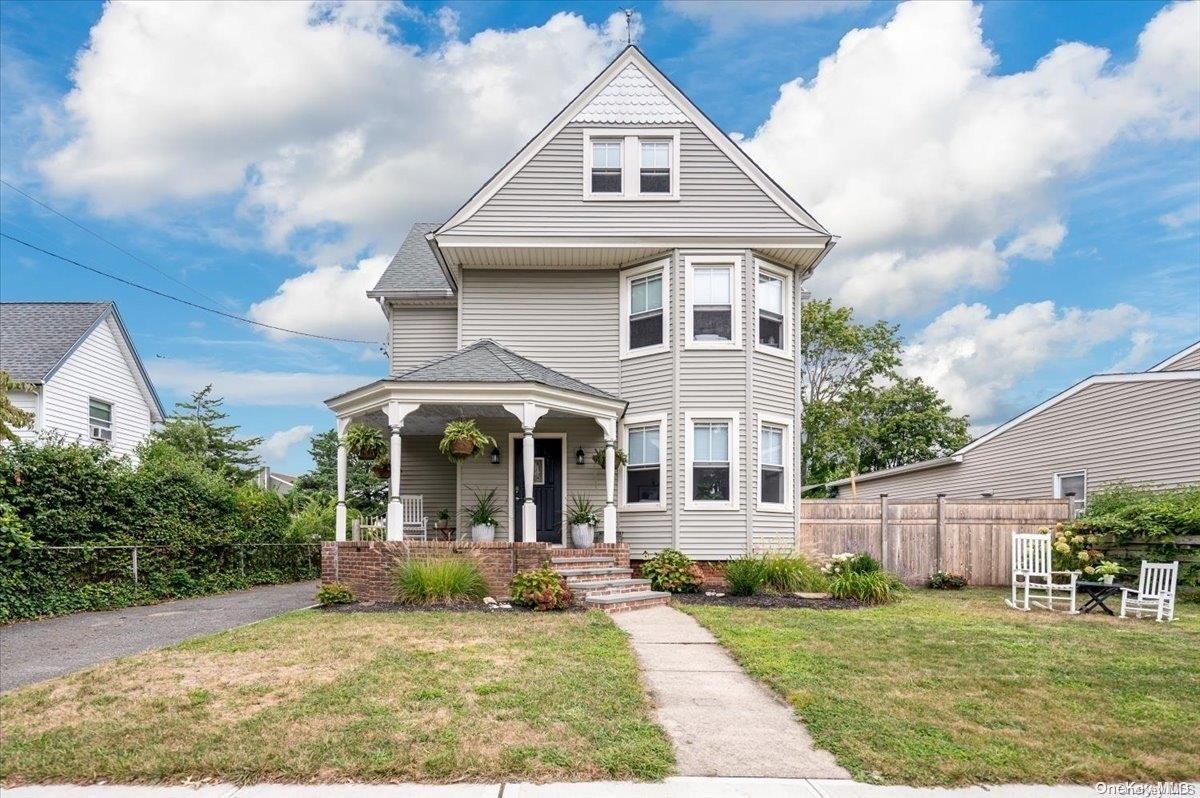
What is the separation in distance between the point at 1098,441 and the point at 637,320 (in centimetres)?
1062

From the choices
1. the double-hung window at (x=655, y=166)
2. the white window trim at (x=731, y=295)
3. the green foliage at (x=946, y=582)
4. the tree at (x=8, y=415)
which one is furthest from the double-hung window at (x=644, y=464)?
the tree at (x=8, y=415)

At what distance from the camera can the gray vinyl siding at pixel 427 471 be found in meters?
16.5

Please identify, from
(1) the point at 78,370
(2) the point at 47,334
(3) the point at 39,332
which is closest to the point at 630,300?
(1) the point at 78,370

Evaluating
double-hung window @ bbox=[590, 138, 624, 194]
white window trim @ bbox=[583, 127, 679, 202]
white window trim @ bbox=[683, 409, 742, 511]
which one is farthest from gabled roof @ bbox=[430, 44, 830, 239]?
white window trim @ bbox=[683, 409, 742, 511]

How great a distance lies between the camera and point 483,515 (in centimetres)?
1435

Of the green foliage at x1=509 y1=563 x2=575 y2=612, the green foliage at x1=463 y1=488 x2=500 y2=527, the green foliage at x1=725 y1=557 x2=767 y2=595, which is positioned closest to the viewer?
the green foliage at x1=509 y1=563 x2=575 y2=612

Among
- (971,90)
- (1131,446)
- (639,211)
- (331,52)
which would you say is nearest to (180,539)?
(331,52)

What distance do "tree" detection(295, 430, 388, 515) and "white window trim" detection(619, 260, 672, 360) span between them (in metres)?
16.0

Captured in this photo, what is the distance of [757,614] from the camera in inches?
459

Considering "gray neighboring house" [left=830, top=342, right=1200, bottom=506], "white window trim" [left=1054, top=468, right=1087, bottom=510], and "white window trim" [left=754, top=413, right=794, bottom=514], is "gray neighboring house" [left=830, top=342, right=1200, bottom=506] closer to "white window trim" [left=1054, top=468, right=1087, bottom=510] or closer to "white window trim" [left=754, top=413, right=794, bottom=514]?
"white window trim" [left=1054, top=468, right=1087, bottom=510]

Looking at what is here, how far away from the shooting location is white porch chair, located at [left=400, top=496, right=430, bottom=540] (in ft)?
51.1

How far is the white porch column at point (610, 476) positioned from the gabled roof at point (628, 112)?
15.4ft

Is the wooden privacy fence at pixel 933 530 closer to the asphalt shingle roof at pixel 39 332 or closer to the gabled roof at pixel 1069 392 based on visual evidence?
the gabled roof at pixel 1069 392

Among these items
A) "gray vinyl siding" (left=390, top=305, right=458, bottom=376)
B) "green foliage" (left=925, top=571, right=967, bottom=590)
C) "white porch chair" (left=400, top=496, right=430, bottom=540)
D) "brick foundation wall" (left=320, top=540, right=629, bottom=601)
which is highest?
"gray vinyl siding" (left=390, top=305, right=458, bottom=376)
